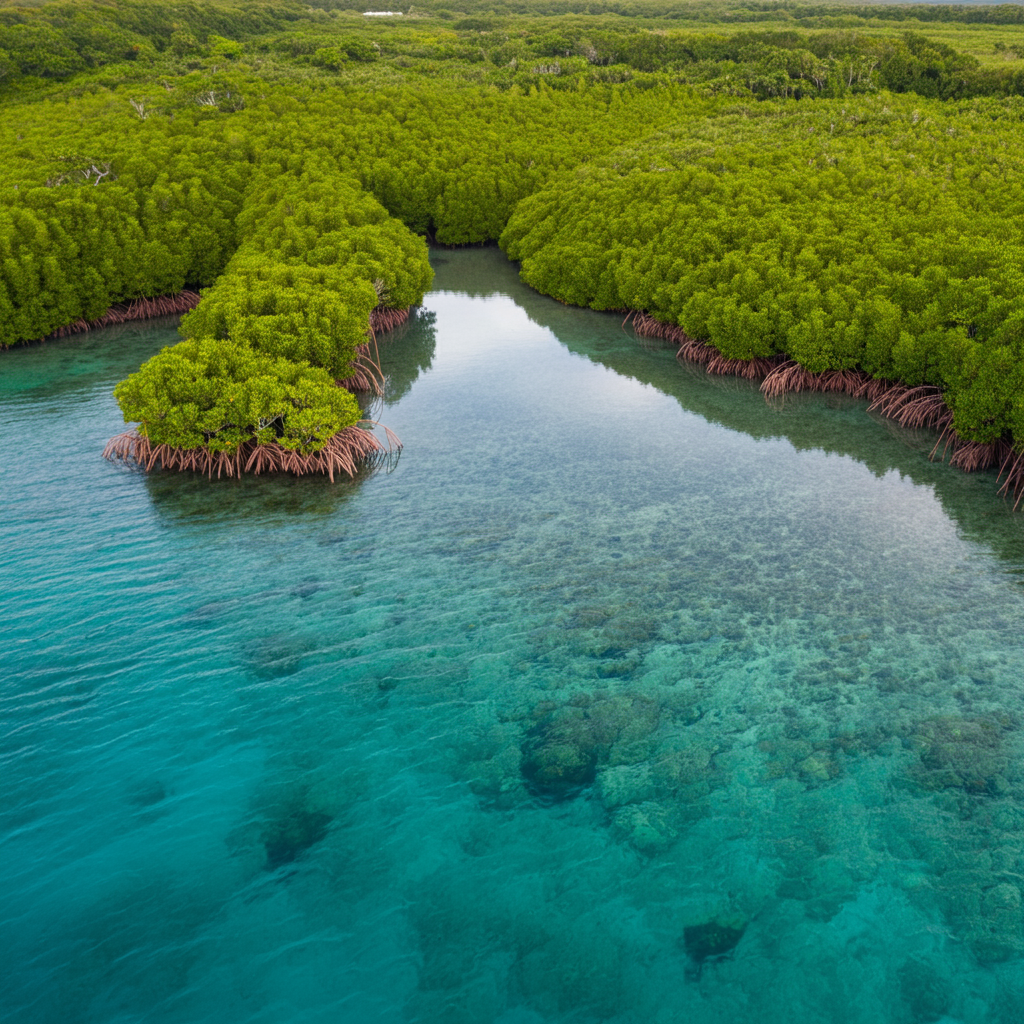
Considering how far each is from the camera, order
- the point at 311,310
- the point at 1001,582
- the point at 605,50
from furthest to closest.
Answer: the point at 605,50 → the point at 311,310 → the point at 1001,582

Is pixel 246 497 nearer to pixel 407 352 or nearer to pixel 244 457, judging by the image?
pixel 244 457

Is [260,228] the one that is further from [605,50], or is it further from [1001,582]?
[605,50]

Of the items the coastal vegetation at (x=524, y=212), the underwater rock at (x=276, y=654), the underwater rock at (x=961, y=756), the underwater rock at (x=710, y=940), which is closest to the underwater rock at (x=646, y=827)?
the underwater rock at (x=710, y=940)

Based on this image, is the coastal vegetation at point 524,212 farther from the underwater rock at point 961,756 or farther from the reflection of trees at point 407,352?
the underwater rock at point 961,756

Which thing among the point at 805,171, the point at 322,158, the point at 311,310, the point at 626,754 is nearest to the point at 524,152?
the point at 322,158

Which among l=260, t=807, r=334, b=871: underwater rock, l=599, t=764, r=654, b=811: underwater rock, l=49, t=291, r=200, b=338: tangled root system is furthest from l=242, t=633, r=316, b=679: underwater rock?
l=49, t=291, r=200, b=338: tangled root system

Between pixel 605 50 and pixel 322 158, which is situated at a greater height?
pixel 605 50

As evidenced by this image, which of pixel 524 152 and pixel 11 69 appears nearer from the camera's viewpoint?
pixel 524 152
